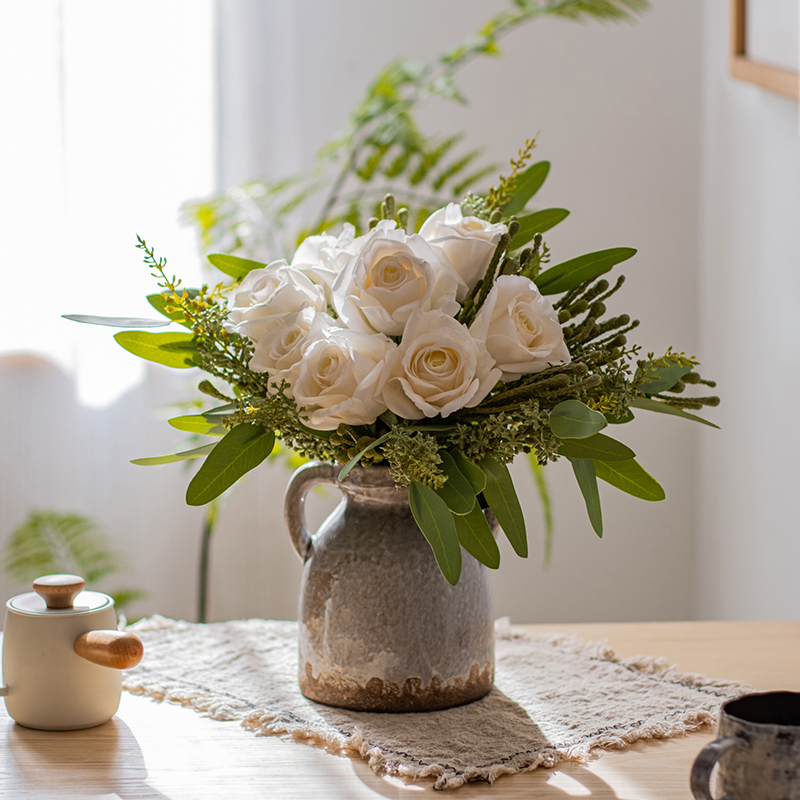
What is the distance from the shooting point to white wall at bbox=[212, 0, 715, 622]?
5.93 ft

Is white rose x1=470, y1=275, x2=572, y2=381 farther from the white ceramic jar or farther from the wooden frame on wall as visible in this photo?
the wooden frame on wall

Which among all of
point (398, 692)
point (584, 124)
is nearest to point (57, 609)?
point (398, 692)

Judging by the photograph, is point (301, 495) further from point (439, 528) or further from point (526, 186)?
point (526, 186)

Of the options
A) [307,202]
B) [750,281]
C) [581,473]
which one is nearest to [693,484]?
[750,281]

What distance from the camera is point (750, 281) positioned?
4.60 feet

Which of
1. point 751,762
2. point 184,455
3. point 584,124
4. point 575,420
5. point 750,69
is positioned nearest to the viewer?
point 751,762

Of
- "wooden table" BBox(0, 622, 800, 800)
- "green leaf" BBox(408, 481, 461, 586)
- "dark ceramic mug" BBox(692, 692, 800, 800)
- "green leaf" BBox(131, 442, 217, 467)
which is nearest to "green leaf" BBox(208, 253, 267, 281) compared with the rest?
"green leaf" BBox(131, 442, 217, 467)

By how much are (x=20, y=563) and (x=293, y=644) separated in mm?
1061

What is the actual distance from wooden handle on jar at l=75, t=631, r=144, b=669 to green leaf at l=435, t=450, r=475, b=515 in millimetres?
235

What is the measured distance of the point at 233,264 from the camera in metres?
0.72

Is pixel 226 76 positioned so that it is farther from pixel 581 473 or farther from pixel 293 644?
pixel 581 473

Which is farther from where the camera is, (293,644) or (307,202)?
(307,202)

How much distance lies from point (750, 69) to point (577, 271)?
2.84 ft

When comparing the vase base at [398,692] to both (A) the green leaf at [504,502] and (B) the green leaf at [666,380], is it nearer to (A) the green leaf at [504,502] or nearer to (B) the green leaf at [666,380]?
(A) the green leaf at [504,502]
